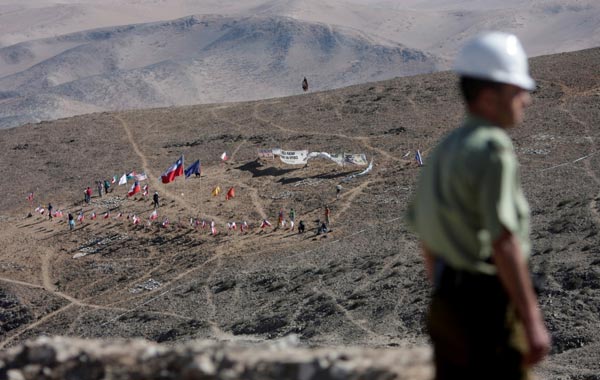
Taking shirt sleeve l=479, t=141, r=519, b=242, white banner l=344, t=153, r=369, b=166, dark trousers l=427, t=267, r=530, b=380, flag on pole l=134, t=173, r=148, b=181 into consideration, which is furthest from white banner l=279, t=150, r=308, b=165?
shirt sleeve l=479, t=141, r=519, b=242

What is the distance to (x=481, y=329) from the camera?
4.91m

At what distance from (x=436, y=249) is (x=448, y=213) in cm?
26

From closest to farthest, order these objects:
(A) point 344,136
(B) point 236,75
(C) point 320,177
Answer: (C) point 320,177 < (A) point 344,136 < (B) point 236,75

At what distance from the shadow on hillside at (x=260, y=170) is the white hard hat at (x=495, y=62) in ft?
155

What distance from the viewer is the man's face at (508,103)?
4934 mm

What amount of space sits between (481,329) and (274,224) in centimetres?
3870

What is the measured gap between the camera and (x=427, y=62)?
584 feet

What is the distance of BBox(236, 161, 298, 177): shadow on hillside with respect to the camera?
172 ft

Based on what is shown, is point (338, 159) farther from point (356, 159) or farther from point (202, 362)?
point (202, 362)

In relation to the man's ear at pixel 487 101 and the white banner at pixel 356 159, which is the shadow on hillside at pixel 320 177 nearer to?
the white banner at pixel 356 159

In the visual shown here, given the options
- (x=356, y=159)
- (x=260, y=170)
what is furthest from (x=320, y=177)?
(x=260, y=170)

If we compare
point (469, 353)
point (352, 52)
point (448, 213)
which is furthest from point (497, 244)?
point (352, 52)

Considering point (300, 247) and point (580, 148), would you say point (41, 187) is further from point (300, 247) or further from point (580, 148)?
point (580, 148)

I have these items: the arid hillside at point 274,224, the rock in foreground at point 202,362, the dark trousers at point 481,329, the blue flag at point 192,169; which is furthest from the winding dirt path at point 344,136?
the dark trousers at point 481,329
